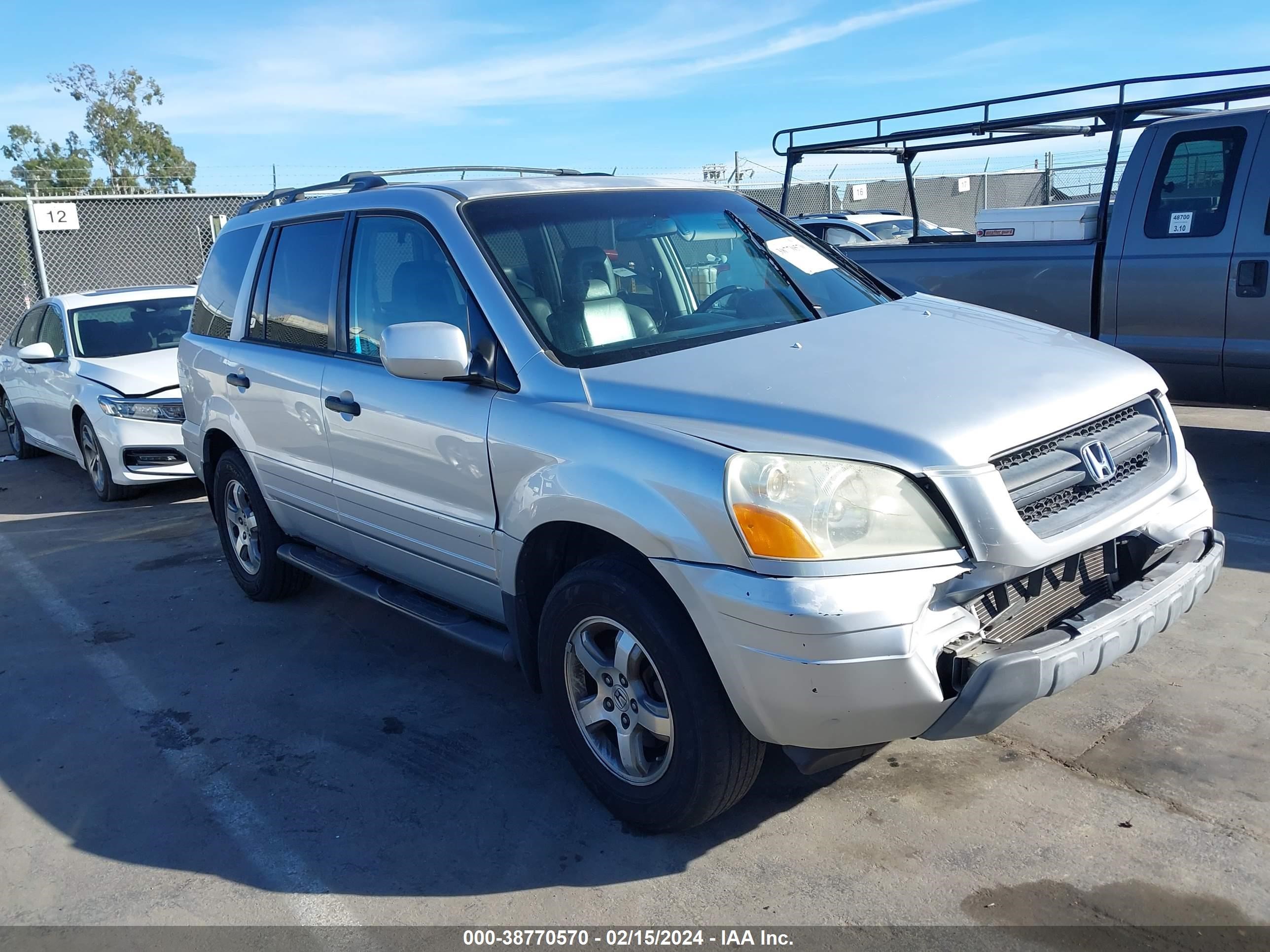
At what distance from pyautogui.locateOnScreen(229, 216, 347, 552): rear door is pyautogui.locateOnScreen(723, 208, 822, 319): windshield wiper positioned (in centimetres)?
162

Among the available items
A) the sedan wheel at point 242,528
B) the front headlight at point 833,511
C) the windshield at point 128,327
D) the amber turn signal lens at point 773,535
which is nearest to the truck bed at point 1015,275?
the sedan wheel at point 242,528

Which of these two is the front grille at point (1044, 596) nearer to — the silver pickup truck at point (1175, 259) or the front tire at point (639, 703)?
the front tire at point (639, 703)

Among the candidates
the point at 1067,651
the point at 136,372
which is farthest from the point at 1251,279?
the point at 136,372

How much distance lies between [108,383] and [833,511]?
7247 millimetres

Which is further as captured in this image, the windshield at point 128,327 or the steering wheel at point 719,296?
the windshield at point 128,327

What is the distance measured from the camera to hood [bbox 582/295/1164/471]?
278 centimetres

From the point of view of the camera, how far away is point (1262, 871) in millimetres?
2848

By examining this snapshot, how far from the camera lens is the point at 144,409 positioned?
26.6 ft

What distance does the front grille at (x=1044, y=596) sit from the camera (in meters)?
2.84

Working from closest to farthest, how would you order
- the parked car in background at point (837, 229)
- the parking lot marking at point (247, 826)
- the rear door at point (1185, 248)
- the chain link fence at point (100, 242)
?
the parking lot marking at point (247, 826), the rear door at point (1185, 248), the parked car in background at point (837, 229), the chain link fence at point (100, 242)

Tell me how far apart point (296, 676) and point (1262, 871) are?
3.66 metres

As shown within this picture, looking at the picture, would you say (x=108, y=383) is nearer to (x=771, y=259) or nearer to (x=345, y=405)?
(x=345, y=405)

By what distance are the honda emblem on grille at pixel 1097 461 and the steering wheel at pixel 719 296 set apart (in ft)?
4.57

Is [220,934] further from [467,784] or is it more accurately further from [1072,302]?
[1072,302]
